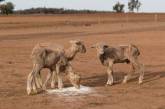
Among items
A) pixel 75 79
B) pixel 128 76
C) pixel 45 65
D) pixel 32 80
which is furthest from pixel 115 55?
pixel 32 80

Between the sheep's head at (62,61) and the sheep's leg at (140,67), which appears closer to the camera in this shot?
the sheep's head at (62,61)

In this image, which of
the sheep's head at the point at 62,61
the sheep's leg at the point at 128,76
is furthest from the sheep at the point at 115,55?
the sheep's head at the point at 62,61

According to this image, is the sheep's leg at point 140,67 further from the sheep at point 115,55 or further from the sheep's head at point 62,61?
the sheep's head at point 62,61

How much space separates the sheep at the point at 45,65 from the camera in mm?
14453

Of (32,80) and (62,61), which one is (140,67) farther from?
(32,80)

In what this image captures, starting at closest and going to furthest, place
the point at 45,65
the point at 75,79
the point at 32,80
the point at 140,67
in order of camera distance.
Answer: the point at 32,80, the point at 45,65, the point at 75,79, the point at 140,67

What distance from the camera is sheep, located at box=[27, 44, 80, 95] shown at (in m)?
14.5

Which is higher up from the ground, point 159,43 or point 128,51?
point 128,51

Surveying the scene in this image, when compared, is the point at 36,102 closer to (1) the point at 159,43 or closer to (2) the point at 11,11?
(1) the point at 159,43

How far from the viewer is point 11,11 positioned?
375 feet

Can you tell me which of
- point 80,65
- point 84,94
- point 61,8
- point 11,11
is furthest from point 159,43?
point 61,8

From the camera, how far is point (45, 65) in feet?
48.4

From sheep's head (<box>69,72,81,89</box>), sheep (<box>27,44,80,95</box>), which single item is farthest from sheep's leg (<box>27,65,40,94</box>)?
sheep's head (<box>69,72,81,89</box>)

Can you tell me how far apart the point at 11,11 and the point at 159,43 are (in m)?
82.4
